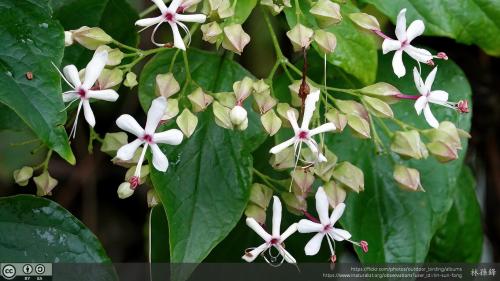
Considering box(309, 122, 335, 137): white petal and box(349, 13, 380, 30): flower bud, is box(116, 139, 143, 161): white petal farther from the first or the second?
box(349, 13, 380, 30): flower bud

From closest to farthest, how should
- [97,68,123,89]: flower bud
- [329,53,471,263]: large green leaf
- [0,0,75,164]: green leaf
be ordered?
[0,0,75,164]: green leaf < [97,68,123,89]: flower bud < [329,53,471,263]: large green leaf

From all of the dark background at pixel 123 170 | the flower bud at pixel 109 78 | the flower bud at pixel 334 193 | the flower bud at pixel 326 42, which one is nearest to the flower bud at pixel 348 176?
the flower bud at pixel 334 193

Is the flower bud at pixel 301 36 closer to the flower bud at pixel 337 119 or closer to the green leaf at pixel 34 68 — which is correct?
the flower bud at pixel 337 119

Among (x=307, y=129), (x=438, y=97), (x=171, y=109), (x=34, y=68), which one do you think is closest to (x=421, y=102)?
(x=438, y=97)

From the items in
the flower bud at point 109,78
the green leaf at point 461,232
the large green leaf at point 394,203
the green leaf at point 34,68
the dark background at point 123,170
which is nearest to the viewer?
the green leaf at point 34,68

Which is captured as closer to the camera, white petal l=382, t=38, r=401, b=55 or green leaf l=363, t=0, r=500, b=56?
white petal l=382, t=38, r=401, b=55

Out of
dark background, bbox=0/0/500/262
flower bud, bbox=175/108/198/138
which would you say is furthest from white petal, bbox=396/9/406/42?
dark background, bbox=0/0/500/262

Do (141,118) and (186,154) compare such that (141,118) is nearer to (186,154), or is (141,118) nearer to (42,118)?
(186,154)
